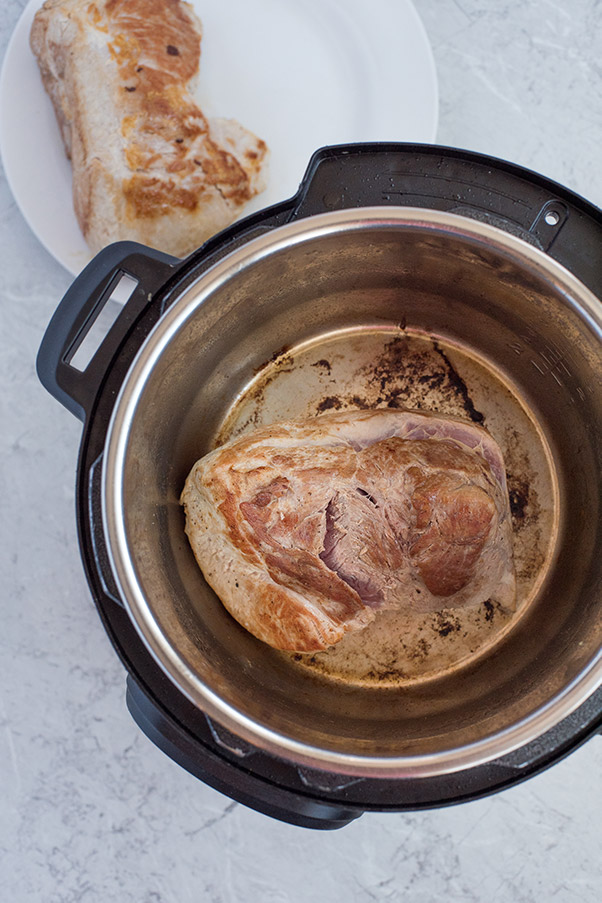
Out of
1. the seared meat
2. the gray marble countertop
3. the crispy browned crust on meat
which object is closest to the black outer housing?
the seared meat

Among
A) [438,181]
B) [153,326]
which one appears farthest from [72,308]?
[438,181]

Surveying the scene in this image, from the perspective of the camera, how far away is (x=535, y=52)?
1438 millimetres

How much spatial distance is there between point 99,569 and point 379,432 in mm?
481

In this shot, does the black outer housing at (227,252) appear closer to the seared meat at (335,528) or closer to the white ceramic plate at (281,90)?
the seared meat at (335,528)

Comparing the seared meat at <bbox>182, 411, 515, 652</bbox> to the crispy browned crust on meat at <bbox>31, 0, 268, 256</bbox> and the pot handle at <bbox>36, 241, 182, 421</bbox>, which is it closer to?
the pot handle at <bbox>36, 241, 182, 421</bbox>

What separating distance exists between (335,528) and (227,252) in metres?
0.44

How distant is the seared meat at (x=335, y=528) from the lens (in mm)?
1023

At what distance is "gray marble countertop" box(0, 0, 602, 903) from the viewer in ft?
4.52

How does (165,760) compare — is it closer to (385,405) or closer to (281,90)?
(385,405)

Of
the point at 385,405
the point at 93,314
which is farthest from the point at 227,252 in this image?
the point at 385,405

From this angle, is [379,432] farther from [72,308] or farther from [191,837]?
[191,837]

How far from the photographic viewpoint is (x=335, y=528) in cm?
105

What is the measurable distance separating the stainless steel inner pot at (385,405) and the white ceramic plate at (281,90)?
34cm

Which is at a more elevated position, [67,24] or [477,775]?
[67,24]
